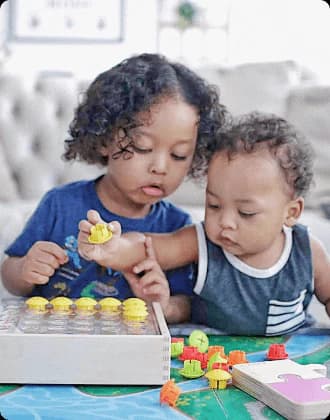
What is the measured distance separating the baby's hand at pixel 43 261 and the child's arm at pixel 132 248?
44 mm

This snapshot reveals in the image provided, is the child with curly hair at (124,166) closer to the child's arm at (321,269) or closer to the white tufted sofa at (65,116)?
the child's arm at (321,269)

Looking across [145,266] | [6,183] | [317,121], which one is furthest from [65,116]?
[145,266]

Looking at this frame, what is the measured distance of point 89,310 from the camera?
37.1 inches

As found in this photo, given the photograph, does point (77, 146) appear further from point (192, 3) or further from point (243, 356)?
point (192, 3)

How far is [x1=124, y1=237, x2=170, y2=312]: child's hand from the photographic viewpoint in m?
1.06

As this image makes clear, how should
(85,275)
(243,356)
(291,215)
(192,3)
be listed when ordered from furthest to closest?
1. (192,3)
2. (85,275)
3. (291,215)
4. (243,356)

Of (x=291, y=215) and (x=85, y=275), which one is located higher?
(x=291, y=215)

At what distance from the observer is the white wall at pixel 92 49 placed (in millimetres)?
3982

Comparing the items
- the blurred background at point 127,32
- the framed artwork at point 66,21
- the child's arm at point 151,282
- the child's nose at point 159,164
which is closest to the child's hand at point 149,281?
the child's arm at point 151,282

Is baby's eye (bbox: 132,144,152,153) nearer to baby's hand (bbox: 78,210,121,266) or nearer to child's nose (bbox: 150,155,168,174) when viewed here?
child's nose (bbox: 150,155,168,174)

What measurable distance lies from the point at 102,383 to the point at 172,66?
560mm

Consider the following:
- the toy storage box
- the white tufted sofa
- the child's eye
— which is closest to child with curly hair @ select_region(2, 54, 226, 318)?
the child's eye

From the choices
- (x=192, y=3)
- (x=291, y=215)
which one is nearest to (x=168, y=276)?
(x=291, y=215)

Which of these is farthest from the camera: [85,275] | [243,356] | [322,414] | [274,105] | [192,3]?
[192,3]
